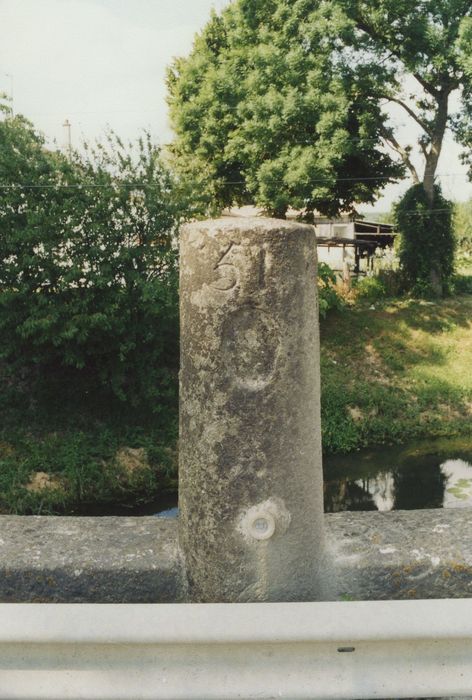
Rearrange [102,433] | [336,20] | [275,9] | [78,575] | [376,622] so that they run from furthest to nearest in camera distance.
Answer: [275,9] → [336,20] → [102,433] → [78,575] → [376,622]

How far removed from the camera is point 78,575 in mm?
2799

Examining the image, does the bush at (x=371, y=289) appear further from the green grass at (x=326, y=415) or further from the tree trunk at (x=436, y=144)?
the tree trunk at (x=436, y=144)

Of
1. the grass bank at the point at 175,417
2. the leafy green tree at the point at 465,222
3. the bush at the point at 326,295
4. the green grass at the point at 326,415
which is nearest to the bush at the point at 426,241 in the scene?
the green grass at the point at 326,415

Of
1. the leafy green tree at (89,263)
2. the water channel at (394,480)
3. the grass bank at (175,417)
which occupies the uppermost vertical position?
the leafy green tree at (89,263)

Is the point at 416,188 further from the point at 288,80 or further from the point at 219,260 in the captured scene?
the point at 219,260

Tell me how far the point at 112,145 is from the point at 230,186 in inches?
369

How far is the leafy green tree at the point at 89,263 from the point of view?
11430 mm

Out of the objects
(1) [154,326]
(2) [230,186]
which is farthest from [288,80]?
(1) [154,326]

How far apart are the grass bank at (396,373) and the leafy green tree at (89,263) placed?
3.95 m

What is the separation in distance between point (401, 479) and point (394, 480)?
0.40ft

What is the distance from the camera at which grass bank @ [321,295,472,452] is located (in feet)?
45.9

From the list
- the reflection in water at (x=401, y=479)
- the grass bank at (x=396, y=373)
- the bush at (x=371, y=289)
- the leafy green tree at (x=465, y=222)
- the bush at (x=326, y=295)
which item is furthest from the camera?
the leafy green tree at (x=465, y=222)

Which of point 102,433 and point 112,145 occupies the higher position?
point 112,145

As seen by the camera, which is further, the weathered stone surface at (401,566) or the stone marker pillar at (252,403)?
the weathered stone surface at (401,566)
